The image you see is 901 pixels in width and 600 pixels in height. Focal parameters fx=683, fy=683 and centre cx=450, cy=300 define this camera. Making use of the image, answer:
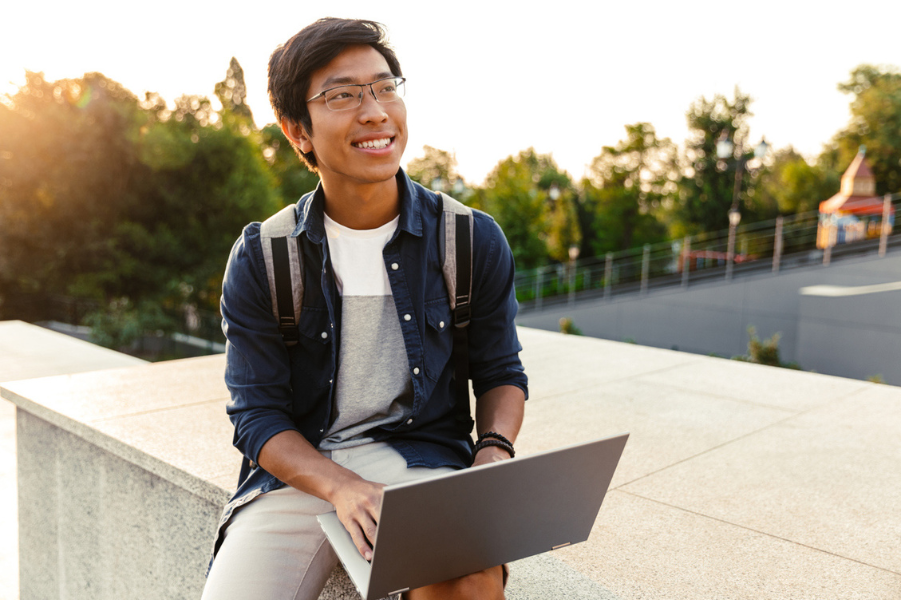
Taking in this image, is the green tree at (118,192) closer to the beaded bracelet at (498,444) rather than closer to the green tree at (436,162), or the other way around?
the beaded bracelet at (498,444)

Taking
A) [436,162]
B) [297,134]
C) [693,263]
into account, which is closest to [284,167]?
[436,162]

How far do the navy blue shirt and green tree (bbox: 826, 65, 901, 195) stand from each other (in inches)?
1555

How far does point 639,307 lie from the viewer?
71.2 feet

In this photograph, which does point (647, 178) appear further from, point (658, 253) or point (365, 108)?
point (365, 108)

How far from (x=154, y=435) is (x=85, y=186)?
2344 centimetres

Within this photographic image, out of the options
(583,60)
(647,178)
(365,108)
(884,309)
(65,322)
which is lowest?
(65,322)

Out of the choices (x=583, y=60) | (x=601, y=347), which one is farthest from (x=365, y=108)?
(x=583, y=60)

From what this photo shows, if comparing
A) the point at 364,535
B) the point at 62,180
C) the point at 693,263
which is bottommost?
the point at 693,263

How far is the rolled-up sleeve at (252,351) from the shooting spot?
172cm

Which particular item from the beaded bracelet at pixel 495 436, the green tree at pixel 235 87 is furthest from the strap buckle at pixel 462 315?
the green tree at pixel 235 87

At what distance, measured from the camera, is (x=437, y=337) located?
1867mm

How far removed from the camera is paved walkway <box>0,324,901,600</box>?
2080 millimetres

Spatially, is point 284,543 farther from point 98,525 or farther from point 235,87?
point 235,87

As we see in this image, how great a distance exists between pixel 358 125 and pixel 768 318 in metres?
18.9
